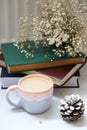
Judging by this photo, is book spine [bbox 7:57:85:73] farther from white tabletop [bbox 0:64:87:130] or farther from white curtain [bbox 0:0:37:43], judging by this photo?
white curtain [bbox 0:0:37:43]

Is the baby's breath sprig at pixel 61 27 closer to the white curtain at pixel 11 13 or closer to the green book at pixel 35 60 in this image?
the green book at pixel 35 60

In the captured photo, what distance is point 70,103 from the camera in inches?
29.6

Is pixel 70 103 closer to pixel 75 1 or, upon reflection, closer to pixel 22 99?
pixel 22 99

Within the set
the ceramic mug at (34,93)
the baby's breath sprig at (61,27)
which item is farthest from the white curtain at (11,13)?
the ceramic mug at (34,93)

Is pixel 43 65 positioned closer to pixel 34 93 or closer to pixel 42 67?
pixel 42 67

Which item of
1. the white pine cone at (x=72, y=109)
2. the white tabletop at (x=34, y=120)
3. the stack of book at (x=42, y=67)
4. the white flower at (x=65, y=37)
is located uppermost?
the white flower at (x=65, y=37)

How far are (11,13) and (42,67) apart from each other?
19.2 inches

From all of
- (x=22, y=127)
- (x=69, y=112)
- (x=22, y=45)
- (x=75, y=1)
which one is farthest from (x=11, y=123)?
(x=75, y=1)

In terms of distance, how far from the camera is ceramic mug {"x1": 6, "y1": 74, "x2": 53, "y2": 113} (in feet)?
2.49

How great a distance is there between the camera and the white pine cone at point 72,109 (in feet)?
2.43

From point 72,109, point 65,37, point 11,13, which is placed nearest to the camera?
point 72,109

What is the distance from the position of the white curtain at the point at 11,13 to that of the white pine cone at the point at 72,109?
23.5 inches

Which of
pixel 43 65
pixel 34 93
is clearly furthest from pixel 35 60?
pixel 34 93

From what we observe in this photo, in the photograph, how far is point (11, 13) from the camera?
4.18ft
